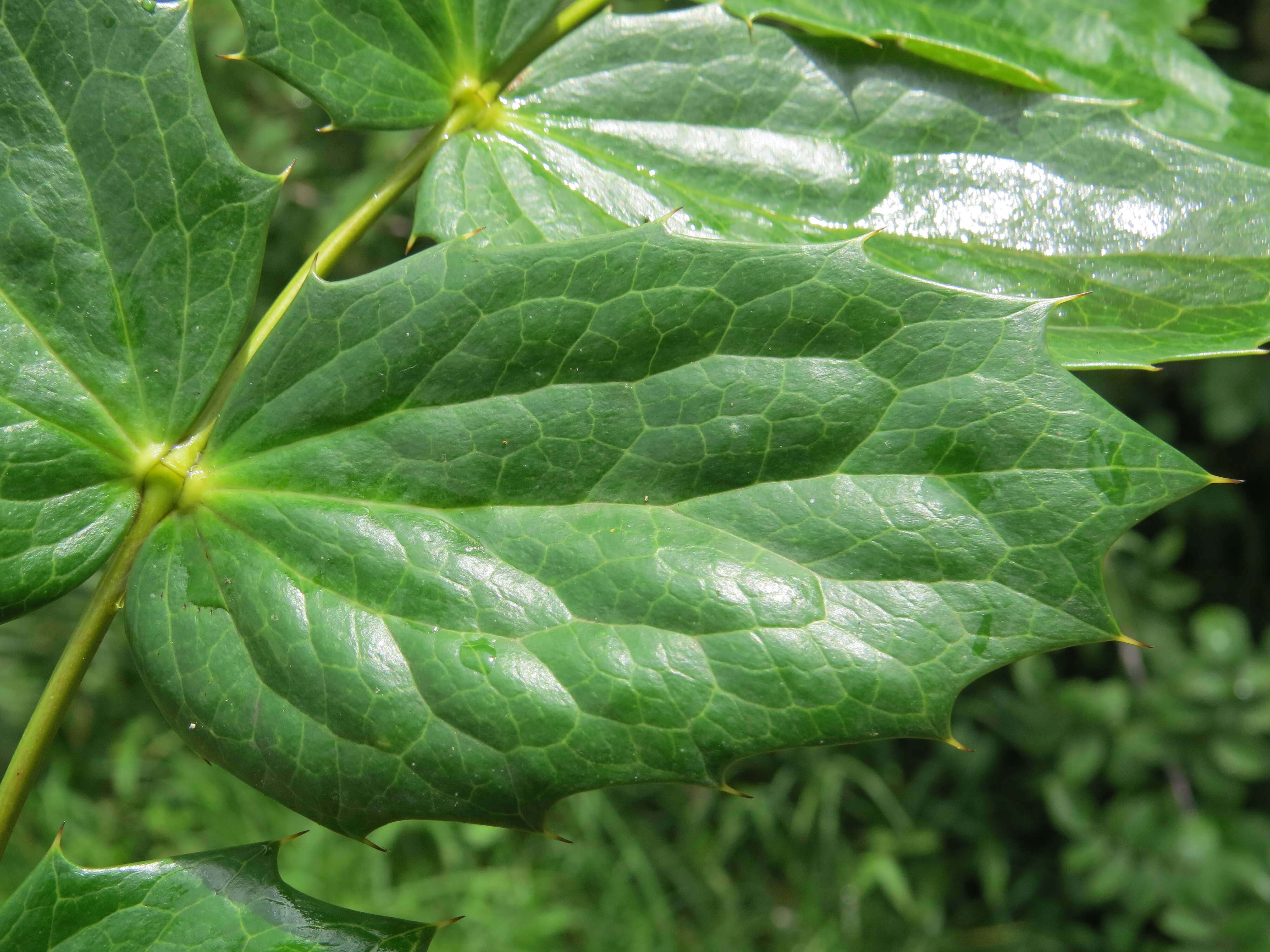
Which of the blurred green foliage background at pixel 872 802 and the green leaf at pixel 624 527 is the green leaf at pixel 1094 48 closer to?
the green leaf at pixel 624 527

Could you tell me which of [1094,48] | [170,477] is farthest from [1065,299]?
[170,477]

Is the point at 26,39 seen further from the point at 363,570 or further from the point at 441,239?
the point at 363,570

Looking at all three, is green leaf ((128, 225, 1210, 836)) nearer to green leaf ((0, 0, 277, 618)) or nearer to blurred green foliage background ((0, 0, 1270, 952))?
green leaf ((0, 0, 277, 618))

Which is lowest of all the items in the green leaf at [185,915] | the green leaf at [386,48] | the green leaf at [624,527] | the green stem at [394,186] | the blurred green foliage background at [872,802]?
the blurred green foliage background at [872,802]

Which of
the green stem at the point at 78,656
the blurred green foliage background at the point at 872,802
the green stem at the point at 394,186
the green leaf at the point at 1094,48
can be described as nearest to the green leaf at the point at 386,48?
the green stem at the point at 394,186

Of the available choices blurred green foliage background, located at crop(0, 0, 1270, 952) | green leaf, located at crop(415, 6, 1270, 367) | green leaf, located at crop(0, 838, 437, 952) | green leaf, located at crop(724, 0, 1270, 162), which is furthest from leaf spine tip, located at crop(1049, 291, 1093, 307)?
blurred green foliage background, located at crop(0, 0, 1270, 952)

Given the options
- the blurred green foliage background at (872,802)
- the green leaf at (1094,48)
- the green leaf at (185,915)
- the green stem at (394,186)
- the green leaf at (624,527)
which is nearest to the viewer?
the green leaf at (624,527)
